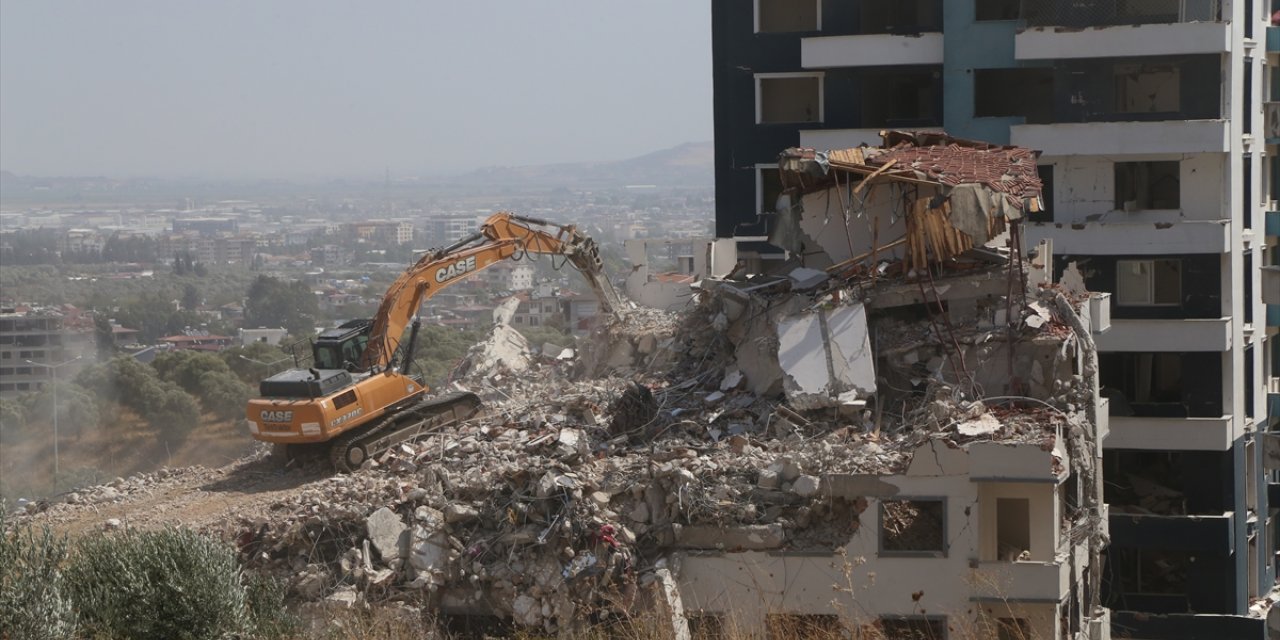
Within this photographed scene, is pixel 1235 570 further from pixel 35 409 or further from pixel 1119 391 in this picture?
pixel 35 409

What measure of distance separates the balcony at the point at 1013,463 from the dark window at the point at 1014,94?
46.2ft

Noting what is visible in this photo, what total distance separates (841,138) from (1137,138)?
211 inches

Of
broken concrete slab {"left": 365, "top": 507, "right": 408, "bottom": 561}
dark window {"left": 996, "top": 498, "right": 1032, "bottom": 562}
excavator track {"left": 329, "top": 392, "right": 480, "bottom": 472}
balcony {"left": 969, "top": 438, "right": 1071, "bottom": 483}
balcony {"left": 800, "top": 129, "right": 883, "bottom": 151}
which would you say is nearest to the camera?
balcony {"left": 969, "top": 438, "right": 1071, "bottom": 483}

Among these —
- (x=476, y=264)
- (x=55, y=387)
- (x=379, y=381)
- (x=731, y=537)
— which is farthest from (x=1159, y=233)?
(x=55, y=387)

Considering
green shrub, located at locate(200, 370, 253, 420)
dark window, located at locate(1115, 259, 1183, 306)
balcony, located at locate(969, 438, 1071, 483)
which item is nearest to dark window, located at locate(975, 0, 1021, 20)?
dark window, located at locate(1115, 259, 1183, 306)

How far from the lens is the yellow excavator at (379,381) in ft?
69.3

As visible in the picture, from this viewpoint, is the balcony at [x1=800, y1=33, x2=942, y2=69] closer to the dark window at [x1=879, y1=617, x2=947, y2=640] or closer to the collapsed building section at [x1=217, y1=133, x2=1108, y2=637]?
the collapsed building section at [x1=217, y1=133, x2=1108, y2=637]

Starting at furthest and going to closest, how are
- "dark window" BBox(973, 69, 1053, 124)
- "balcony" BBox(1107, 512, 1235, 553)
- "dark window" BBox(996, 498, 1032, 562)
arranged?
"dark window" BBox(973, 69, 1053, 124), "balcony" BBox(1107, 512, 1235, 553), "dark window" BBox(996, 498, 1032, 562)

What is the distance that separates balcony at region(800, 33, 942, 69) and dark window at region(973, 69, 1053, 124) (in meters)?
0.99

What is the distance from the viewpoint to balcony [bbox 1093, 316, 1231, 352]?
89.1 ft

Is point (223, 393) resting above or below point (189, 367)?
below

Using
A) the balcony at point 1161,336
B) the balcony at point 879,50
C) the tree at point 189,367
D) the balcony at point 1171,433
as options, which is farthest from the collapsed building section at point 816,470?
the tree at point 189,367

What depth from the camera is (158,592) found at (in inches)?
510

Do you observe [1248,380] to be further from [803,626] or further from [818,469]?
[803,626]
